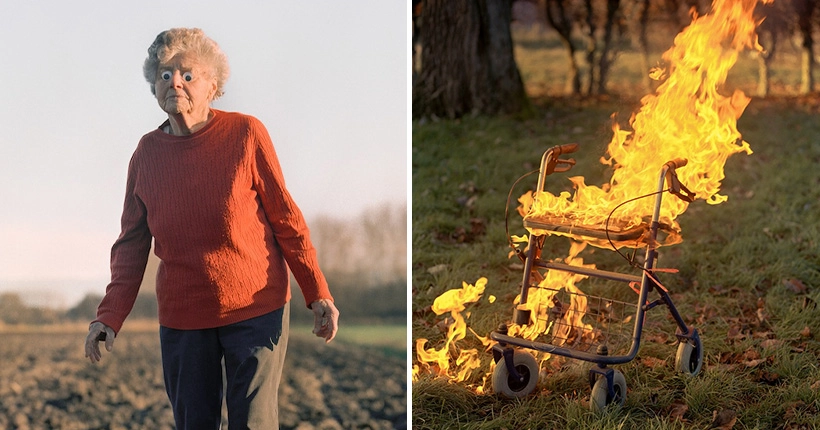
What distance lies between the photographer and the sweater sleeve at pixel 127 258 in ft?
9.06

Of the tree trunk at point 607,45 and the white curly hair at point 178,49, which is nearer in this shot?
the white curly hair at point 178,49

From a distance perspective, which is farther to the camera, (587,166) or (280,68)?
(587,166)

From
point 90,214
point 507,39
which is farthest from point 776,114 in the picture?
point 90,214

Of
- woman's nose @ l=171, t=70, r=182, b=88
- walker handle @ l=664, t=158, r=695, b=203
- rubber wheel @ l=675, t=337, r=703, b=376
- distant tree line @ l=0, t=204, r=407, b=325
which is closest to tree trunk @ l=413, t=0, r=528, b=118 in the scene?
distant tree line @ l=0, t=204, r=407, b=325

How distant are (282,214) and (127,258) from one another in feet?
1.64

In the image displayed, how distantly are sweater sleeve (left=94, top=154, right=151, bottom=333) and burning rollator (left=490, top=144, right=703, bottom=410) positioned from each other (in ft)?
4.14

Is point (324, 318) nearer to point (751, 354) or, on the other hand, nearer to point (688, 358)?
point (688, 358)

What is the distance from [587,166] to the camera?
6242 millimetres

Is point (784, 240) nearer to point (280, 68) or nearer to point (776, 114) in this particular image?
point (280, 68)

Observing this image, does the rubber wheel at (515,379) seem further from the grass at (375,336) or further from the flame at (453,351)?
the grass at (375,336)

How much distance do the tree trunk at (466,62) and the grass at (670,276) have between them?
8.6 inches

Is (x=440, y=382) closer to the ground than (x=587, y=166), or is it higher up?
closer to the ground

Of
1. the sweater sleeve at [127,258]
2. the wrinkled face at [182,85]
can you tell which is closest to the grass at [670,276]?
the sweater sleeve at [127,258]

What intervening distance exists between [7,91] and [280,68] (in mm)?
996
